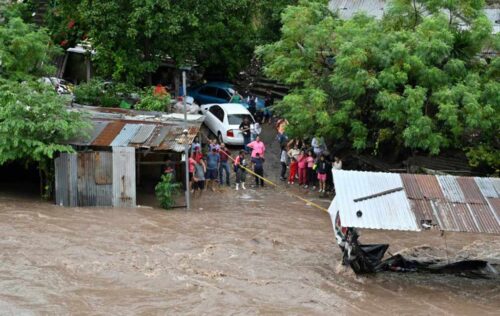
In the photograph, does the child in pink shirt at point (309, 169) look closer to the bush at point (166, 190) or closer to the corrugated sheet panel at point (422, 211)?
the bush at point (166, 190)

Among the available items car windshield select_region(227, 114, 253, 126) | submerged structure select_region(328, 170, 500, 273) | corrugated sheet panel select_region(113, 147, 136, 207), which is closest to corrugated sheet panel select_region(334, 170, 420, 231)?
submerged structure select_region(328, 170, 500, 273)

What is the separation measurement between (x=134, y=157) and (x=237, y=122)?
6.85 meters

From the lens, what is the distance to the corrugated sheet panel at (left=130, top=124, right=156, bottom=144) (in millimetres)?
18078

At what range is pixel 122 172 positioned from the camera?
17.6 metres

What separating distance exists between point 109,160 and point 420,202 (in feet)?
27.3

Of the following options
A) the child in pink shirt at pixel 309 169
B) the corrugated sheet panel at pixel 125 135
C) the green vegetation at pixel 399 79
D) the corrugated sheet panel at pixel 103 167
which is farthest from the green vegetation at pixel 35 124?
the child in pink shirt at pixel 309 169

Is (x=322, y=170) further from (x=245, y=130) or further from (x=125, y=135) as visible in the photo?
(x=125, y=135)

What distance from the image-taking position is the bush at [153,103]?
2191 centimetres

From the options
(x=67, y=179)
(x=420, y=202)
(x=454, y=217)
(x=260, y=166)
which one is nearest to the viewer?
(x=454, y=217)

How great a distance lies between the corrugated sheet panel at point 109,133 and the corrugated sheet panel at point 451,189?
8.52 m

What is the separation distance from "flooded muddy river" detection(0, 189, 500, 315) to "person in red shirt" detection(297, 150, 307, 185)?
3.41 meters

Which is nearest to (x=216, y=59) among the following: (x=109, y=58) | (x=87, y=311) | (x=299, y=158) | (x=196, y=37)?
(x=196, y=37)

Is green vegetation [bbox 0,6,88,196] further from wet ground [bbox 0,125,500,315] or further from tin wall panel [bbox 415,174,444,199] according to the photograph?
tin wall panel [bbox 415,174,444,199]

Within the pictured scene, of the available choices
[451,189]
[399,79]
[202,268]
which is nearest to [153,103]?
[399,79]
